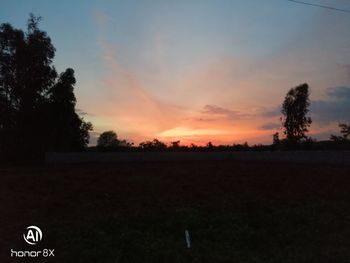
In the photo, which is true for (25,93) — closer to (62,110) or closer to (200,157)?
(62,110)

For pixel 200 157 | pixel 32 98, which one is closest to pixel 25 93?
pixel 32 98

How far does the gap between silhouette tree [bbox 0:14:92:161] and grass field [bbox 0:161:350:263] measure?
29.6 m

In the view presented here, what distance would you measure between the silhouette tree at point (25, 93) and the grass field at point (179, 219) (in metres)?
29.6

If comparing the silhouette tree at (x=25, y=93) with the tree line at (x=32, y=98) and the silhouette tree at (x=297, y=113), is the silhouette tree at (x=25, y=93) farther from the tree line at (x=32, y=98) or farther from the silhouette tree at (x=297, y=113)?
the silhouette tree at (x=297, y=113)

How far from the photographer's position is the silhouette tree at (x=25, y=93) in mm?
54906

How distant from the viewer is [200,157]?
202 feet

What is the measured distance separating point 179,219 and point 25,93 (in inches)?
1759

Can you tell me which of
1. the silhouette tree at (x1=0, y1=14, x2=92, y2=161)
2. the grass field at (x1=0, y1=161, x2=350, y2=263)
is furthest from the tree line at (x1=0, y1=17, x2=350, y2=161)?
the grass field at (x1=0, y1=161, x2=350, y2=263)

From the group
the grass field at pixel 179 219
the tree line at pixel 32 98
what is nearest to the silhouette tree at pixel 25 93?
the tree line at pixel 32 98

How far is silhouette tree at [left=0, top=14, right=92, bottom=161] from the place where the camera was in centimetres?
5491

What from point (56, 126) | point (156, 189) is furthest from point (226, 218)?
point (56, 126)

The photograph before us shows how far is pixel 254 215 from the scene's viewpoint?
57.5 ft

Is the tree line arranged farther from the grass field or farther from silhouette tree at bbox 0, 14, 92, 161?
the grass field

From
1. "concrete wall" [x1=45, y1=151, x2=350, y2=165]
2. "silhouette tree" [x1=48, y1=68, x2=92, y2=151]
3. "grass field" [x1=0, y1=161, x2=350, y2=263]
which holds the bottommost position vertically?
"grass field" [x1=0, y1=161, x2=350, y2=263]
